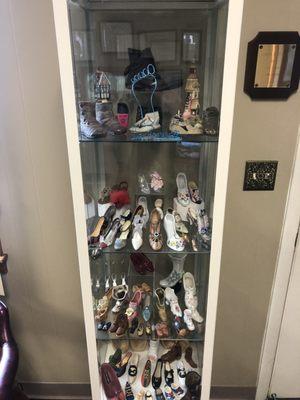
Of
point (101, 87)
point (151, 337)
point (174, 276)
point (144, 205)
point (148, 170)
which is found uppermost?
point (101, 87)

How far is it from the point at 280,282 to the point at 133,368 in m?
0.86

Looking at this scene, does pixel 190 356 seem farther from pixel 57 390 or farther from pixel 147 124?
pixel 147 124

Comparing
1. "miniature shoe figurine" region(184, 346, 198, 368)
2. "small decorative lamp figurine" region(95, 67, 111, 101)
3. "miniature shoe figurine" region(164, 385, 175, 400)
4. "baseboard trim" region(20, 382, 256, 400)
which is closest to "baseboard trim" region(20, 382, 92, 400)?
"baseboard trim" region(20, 382, 256, 400)

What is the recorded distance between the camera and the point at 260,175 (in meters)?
1.44

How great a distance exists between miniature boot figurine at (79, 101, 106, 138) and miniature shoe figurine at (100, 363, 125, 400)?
106 cm

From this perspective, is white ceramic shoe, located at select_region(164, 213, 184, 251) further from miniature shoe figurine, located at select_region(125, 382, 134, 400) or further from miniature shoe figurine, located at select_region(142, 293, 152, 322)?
miniature shoe figurine, located at select_region(125, 382, 134, 400)

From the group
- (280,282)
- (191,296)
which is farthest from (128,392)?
(280,282)

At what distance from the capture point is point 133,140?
47.7 inches

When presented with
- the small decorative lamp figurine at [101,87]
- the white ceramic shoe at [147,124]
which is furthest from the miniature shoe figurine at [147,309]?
the small decorative lamp figurine at [101,87]

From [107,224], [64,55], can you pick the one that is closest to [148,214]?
[107,224]

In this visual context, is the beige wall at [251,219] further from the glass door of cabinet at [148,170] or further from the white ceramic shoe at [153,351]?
the white ceramic shoe at [153,351]

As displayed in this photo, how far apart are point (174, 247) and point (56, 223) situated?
64cm

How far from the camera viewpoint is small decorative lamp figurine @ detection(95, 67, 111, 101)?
121cm

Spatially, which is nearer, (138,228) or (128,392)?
(138,228)
